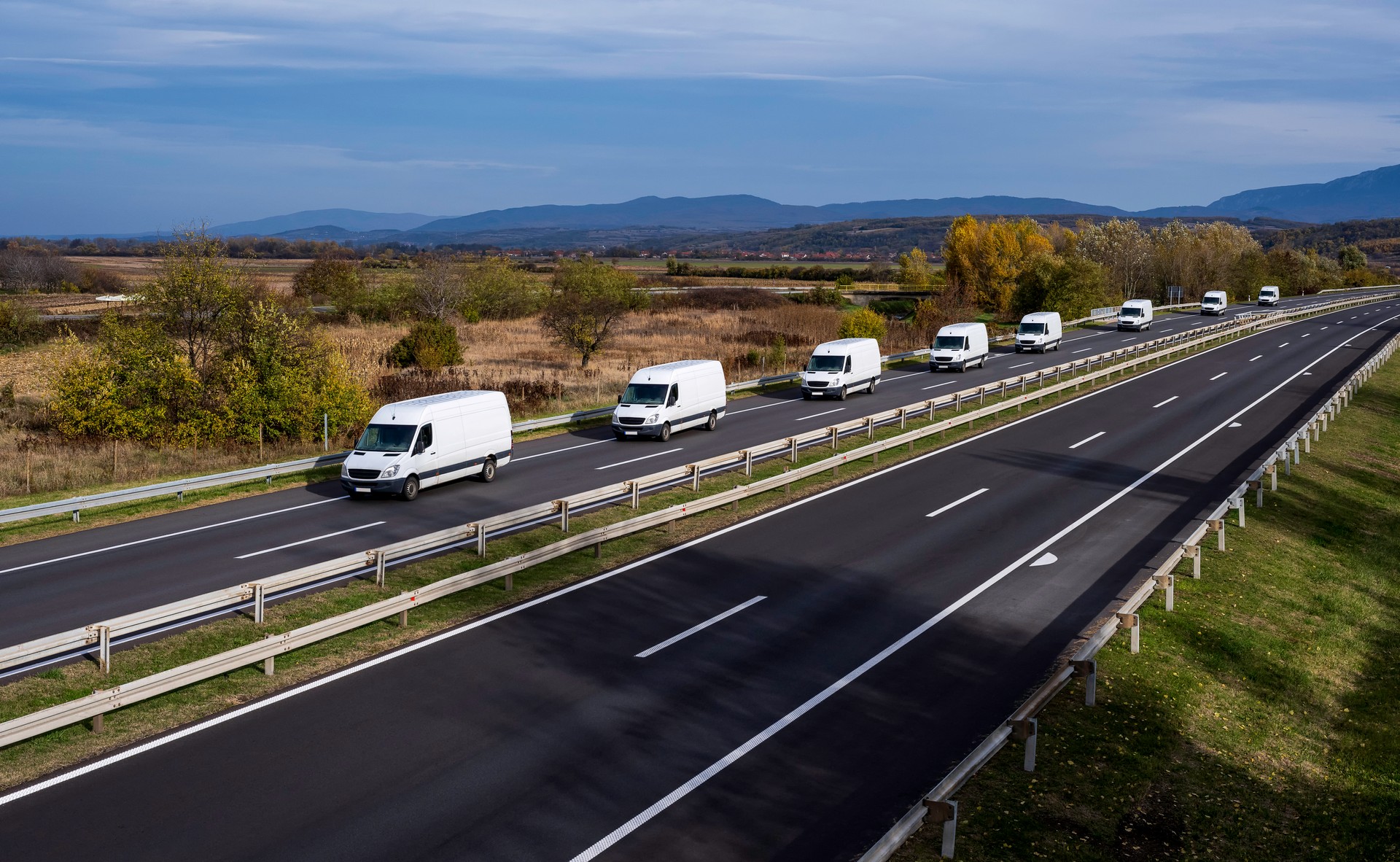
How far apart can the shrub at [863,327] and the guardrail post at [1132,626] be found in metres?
44.5

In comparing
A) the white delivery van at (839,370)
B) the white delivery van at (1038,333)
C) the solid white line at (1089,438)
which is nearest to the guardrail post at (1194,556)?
the solid white line at (1089,438)

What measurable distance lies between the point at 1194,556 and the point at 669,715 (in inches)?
427

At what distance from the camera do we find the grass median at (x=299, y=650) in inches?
431

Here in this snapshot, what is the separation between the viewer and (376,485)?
884 inches

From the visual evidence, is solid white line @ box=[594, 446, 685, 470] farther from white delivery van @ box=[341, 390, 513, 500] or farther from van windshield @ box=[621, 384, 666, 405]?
white delivery van @ box=[341, 390, 513, 500]

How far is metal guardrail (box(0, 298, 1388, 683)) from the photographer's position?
12445mm

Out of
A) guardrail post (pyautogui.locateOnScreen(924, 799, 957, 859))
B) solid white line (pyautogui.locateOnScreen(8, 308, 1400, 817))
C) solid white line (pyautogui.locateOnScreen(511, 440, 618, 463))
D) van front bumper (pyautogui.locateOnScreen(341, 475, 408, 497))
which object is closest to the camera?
guardrail post (pyautogui.locateOnScreen(924, 799, 957, 859))

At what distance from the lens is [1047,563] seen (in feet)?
58.9

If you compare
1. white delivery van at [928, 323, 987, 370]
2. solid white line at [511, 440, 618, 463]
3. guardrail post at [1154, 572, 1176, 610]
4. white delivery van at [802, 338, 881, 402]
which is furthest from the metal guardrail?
guardrail post at [1154, 572, 1176, 610]

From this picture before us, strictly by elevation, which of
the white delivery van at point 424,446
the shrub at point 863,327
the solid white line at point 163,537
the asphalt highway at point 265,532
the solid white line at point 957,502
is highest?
the shrub at point 863,327

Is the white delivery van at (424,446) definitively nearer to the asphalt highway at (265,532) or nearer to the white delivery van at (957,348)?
the asphalt highway at (265,532)

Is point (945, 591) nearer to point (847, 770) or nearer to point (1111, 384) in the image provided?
point (847, 770)

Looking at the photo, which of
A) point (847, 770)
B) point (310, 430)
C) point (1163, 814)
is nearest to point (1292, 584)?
point (1163, 814)

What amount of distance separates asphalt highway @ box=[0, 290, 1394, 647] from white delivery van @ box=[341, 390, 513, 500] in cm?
44
